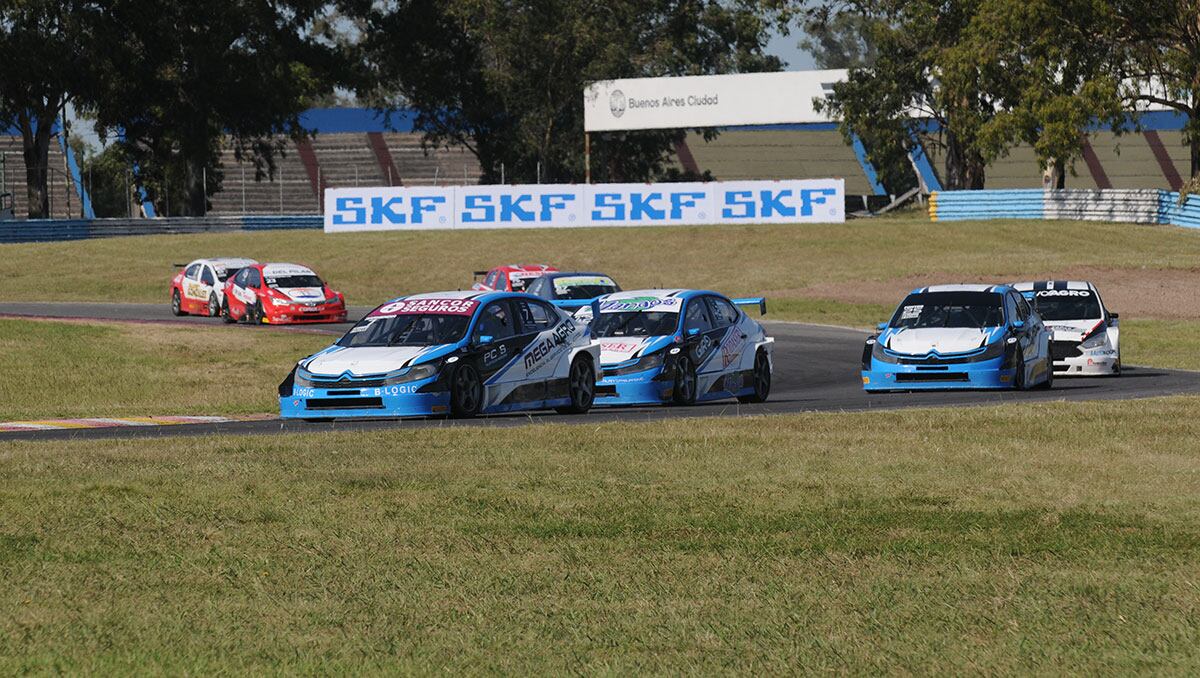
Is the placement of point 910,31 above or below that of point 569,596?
above

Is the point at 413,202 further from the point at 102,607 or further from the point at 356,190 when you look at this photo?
the point at 102,607

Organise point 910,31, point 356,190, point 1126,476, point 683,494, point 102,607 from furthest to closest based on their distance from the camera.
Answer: point 910,31, point 356,190, point 1126,476, point 683,494, point 102,607

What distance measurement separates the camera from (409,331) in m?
17.9

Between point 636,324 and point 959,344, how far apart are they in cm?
370

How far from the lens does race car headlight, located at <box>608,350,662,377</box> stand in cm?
1938

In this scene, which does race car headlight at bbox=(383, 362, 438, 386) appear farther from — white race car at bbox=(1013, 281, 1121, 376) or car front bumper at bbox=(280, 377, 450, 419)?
white race car at bbox=(1013, 281, 1121, 376)

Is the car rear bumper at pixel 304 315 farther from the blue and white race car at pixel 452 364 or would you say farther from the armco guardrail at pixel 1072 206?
the armco guardrail at pixel 1072 206

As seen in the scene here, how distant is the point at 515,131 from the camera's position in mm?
77500

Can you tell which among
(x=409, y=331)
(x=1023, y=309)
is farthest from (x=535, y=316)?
(x=1023, y=309)

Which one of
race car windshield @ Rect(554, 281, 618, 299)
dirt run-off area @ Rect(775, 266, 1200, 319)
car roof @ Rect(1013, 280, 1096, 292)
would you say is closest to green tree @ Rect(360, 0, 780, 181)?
dirt run-off area @ Rect(775, 266, 1200, 319)

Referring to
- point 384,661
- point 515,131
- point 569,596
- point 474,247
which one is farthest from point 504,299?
point 515,131

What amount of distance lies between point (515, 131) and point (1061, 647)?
235ft

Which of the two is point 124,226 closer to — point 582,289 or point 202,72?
point 202,72

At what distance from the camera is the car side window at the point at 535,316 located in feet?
59.9
